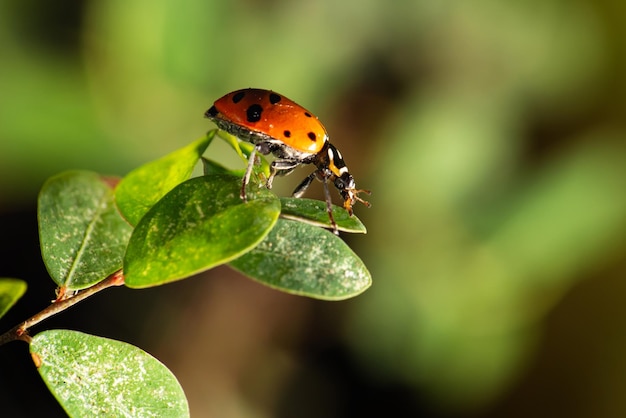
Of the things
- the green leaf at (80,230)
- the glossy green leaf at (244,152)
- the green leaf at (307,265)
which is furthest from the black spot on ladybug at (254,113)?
the green leaf at (307,265)

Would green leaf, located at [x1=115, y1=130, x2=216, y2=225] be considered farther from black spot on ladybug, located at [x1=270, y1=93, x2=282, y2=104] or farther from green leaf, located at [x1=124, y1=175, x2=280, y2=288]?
black spot on ladybug, located at [x1=270, y1=93, x2=282, y2=104]

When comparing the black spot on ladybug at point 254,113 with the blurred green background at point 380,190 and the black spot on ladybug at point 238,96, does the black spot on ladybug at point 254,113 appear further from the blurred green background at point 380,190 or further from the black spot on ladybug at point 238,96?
the blurred green background at point 380,190

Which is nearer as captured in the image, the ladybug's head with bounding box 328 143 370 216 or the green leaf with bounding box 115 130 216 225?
the green leaf with bounding box 115 130 216 225

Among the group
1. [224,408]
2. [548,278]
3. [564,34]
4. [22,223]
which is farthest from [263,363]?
[564,34]

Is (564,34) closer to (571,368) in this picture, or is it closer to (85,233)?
(571,368)

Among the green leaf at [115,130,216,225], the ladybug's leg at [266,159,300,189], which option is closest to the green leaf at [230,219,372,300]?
the green leaf at [115,130,216,225]

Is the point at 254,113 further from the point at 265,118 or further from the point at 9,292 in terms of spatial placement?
the point at 9,292
